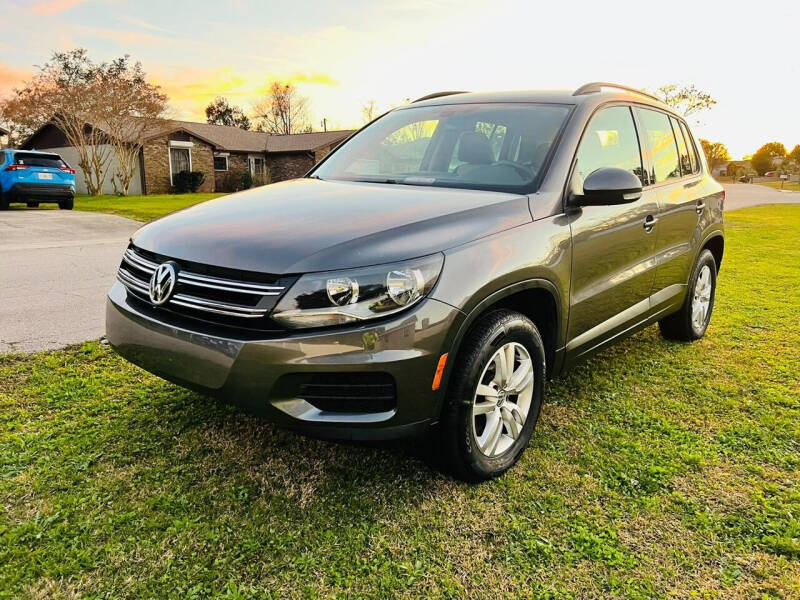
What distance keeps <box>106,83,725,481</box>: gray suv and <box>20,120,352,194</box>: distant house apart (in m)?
27.2

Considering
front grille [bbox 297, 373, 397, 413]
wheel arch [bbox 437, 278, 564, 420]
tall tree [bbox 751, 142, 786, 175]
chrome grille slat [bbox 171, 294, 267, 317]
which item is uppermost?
tall tree [bbox 751, 142, 786, 175]

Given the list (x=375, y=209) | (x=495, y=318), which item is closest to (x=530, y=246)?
(x=495, y=318)

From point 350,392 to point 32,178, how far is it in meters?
17.6

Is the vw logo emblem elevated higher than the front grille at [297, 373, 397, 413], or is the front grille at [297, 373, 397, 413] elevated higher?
the vw logo emblem

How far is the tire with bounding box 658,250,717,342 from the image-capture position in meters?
4.63

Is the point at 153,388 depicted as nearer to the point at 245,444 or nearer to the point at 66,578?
the point at 245,444

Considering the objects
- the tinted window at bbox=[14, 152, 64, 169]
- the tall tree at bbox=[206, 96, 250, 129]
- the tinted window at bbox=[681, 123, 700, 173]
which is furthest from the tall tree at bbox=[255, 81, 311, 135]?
the tinted window at bbox=[681, 123, 700, 173]

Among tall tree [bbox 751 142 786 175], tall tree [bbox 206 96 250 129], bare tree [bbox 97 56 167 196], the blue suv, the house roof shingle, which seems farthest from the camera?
tall tree [bbox 751 142 786 175]

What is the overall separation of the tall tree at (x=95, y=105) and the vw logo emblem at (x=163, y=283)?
87.2 feet

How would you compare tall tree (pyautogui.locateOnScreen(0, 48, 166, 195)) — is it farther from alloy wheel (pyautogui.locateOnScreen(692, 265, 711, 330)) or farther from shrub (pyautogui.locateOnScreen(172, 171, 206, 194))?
alloy wheel (pyautogui.locateOnScreen(692, 265, 711, 330))

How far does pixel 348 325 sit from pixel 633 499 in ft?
5.03

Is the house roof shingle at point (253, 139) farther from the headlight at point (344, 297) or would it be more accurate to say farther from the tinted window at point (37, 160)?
the headlight at point (344, 297)

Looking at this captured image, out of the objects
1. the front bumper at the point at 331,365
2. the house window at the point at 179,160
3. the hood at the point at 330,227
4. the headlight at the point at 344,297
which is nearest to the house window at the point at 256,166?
the house window at the point at 179,160

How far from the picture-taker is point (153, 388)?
3.71 m
